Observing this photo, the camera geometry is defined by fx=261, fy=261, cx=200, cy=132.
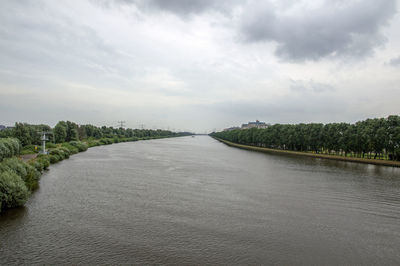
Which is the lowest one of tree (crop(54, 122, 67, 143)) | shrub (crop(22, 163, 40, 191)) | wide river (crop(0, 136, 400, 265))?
wide river (crop(0, 136, 400, 265))

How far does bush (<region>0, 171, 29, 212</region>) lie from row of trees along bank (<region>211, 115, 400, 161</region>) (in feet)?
161

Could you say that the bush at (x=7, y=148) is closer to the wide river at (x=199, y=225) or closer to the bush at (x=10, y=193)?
the wide river at (x=199, y=225)

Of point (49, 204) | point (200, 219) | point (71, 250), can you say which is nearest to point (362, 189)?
point (200, 219)

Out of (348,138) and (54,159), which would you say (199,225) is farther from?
(348,138)

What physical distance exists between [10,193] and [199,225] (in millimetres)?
11130

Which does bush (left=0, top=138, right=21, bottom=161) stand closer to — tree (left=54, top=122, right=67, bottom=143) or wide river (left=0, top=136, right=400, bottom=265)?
wide river (left=0, top=136, right=400, bottom=265)

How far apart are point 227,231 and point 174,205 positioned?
496 cm

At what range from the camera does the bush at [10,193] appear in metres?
15.0

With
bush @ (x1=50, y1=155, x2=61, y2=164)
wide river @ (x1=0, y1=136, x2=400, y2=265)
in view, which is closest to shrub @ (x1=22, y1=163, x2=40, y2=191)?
wide river @ (x1=0, y1=136, x2=400, y2=265)

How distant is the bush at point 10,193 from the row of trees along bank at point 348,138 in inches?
1927

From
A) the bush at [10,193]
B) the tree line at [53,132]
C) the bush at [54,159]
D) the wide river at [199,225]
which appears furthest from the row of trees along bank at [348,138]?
the tree line at [53,132]

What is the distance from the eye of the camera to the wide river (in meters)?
10.7

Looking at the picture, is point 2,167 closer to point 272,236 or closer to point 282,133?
point 272,236

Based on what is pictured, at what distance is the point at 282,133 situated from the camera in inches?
2825
